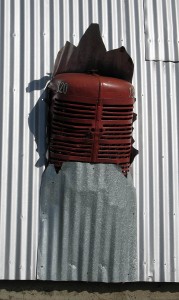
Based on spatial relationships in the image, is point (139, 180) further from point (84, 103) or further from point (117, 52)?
point (117, 52)

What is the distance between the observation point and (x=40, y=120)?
4.98 metres

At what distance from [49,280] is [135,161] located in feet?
4.72

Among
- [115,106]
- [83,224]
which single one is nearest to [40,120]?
[115,106]

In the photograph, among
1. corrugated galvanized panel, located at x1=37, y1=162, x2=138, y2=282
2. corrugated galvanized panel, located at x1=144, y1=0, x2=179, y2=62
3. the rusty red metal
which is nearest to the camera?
the rusty red metal

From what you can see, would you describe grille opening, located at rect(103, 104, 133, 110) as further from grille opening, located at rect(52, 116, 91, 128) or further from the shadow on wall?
the shadow on wall

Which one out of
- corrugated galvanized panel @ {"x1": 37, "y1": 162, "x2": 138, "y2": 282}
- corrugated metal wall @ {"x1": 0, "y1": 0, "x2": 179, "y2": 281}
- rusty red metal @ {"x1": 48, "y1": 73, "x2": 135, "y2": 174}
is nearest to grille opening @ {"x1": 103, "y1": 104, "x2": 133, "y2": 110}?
rusty red metal @ {"x1": 48, "y1": 73, "x2": 135, "y2": 174}

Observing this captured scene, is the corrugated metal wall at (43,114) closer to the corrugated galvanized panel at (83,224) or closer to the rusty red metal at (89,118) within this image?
the corrugated galvanized panel at (83,224)

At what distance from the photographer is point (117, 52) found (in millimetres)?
5094

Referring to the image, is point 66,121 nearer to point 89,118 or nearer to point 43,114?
point 89,118

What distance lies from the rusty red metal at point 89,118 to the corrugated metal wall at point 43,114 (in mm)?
258

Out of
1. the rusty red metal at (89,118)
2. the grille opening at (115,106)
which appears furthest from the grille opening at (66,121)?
the grille opening at (115,106)

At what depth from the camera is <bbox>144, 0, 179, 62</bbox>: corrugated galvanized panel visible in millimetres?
5277

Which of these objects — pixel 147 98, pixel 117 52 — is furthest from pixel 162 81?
pixel 117 52

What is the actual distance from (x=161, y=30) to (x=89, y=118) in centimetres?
136
